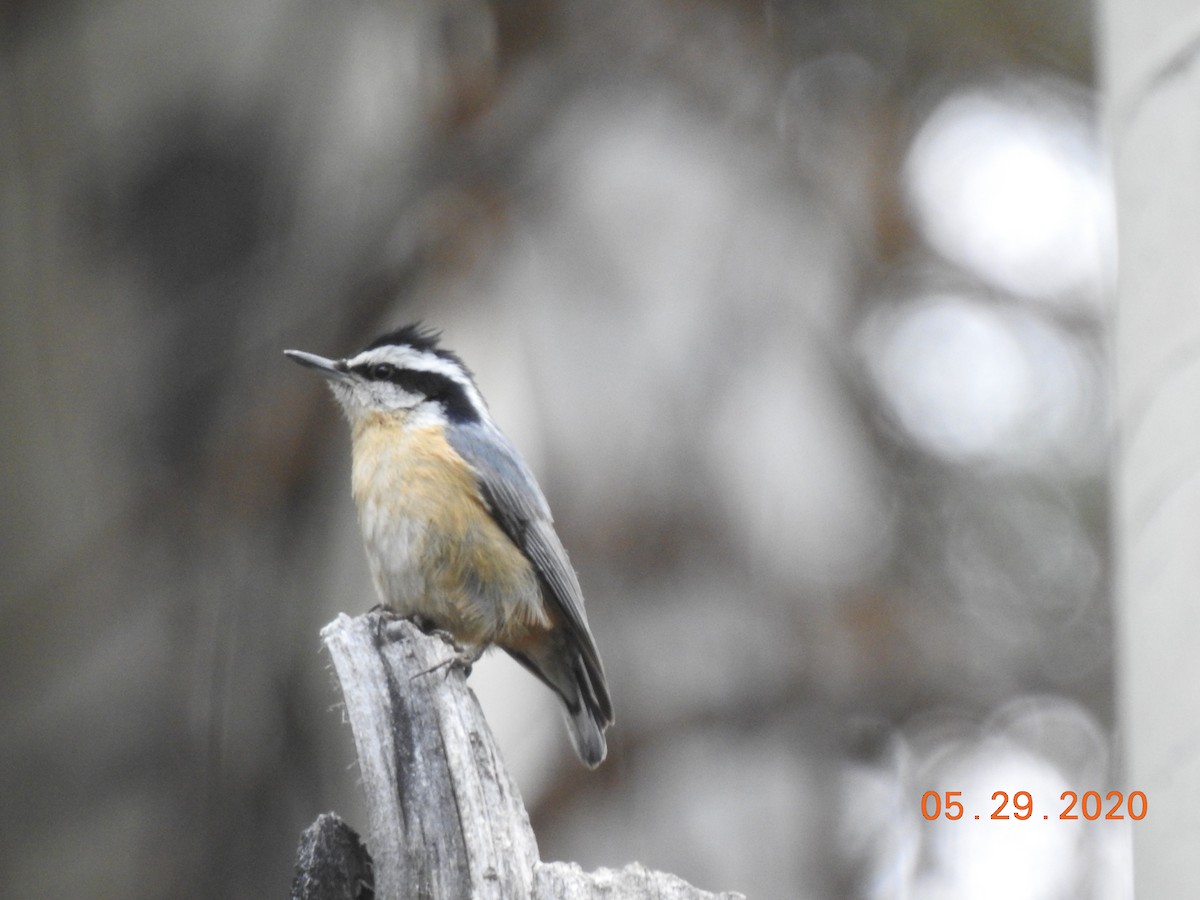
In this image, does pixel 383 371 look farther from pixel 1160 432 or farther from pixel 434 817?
pixel 1160 432

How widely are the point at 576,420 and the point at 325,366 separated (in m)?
2.61

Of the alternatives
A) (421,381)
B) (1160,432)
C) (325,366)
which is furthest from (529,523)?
(1160,432)

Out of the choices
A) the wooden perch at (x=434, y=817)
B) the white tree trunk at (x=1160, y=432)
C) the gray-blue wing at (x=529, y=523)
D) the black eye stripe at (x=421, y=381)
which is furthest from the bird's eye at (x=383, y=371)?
the white tree trunk at (x=1160, y=432)

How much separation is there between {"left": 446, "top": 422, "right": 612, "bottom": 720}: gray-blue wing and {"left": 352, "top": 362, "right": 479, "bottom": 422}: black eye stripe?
154 mm

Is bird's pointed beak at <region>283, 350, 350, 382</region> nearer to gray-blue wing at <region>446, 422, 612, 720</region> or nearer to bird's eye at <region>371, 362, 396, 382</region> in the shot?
bird's eye at <region>371, 362, 396, 382</region>

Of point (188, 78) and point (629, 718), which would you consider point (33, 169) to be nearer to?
point (188, 78)

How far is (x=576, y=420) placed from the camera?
691 cm

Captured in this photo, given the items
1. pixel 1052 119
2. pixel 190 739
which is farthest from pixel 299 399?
pixel 1052 119

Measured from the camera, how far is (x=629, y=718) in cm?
652

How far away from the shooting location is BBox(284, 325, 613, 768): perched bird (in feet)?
13.2

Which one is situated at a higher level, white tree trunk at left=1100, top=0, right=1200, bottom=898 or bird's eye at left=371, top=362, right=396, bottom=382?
bird's eye at left=371, top=362, right=396, bottom=382

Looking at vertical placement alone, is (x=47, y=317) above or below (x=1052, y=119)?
below

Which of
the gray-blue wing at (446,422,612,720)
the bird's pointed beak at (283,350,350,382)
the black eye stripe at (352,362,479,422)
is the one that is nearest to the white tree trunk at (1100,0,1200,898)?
the gray-blue wing at (446,422,612,720)

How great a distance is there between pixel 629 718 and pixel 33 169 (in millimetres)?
3676
